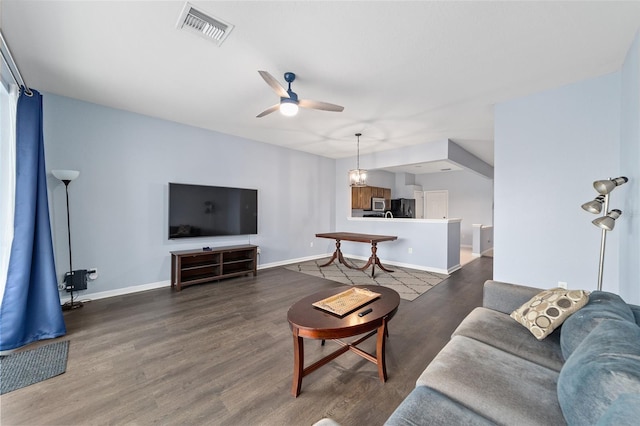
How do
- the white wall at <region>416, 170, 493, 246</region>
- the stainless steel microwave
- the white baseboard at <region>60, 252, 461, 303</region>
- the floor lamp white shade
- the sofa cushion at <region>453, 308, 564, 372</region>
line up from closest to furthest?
the sofa cushion at <region>453, 308, 564, 372</region>
the floor lamp white shade
the white baseboard at <region>60, 252, 461, 303</region>
the stainless steel microwave
the white wall at <region>416, 170, 493, 246</region>

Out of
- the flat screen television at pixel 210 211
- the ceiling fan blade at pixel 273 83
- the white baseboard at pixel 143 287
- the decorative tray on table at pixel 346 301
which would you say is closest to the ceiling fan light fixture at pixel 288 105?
the ceiling fan blade at pixel 273 83

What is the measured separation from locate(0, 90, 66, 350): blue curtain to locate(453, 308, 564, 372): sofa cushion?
3.66 meters

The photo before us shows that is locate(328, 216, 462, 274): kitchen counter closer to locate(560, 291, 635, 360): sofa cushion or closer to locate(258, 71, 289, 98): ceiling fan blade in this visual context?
locate(560, 291, 635, 360): sofa cushion

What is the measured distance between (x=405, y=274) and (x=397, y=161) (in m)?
2.47

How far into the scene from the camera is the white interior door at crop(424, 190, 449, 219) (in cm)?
884

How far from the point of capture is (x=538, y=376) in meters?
1.26

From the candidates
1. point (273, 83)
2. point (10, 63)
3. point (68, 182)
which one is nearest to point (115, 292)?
point (68, 182)

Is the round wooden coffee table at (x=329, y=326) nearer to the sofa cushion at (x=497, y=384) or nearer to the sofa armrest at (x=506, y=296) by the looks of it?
the sofa cushion at (x=497, y=384)

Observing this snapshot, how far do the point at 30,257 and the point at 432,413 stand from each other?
3471 mm

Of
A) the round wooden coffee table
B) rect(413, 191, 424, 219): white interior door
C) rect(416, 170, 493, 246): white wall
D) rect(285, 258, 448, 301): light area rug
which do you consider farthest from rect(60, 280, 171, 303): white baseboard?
rect(416, 170, 493, 246): white wall

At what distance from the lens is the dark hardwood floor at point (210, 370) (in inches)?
62.5

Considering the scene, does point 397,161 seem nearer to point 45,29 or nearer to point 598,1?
point 598,1

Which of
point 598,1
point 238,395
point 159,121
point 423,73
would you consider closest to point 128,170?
point 159,121

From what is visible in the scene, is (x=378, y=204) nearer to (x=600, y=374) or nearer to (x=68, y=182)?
(x=68, y=182)
